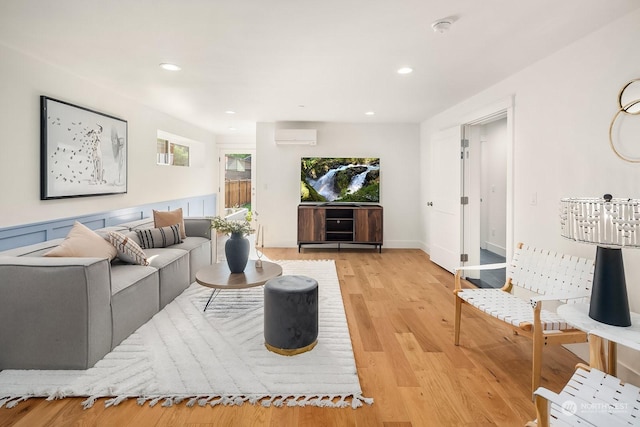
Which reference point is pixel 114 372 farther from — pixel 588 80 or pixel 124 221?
pixel 588 80

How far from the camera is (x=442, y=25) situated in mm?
2230

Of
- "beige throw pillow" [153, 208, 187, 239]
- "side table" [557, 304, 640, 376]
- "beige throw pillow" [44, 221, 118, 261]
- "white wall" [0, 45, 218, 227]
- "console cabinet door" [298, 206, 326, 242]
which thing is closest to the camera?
"side table" [557, 304, 640, 376]

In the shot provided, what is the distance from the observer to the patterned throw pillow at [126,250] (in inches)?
113

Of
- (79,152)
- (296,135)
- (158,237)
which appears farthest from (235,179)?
(79,152)

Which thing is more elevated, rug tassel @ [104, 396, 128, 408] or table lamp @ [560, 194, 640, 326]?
table lamp @ [560, 194, 640, 326]

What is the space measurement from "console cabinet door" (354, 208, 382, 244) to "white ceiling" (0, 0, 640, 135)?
7.28ft

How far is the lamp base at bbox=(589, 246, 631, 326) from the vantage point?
1612 mm

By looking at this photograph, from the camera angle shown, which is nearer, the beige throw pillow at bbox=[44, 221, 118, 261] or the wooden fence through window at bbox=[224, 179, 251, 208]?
the beige throw pillow at bbox=[44, 221, 118, 261]

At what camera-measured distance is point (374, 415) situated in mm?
1717

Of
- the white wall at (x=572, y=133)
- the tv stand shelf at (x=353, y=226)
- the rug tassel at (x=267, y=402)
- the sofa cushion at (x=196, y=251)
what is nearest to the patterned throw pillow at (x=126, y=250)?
the sofa cushion at (x=196, y=251)

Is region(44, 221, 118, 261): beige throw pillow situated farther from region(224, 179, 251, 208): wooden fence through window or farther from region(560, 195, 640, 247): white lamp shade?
region(224, 179, 251, 208): wooden fence through window

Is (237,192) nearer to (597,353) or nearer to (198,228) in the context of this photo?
(198,228)

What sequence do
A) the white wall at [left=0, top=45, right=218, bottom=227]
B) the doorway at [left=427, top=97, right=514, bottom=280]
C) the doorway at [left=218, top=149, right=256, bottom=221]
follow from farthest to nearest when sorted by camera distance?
the doorway at [left=218, top=149, right=256, bottom=221]
the doorway at [left=427, top=97, right=514, bottom=280]
the white wall at [left=0, top=45, right=218, bottom=227]

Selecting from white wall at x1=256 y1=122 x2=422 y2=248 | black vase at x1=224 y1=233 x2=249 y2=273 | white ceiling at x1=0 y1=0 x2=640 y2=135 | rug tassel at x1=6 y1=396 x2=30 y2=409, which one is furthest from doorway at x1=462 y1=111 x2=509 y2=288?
rug tassel at x1=6 y1=396 x2=30 y2=409
